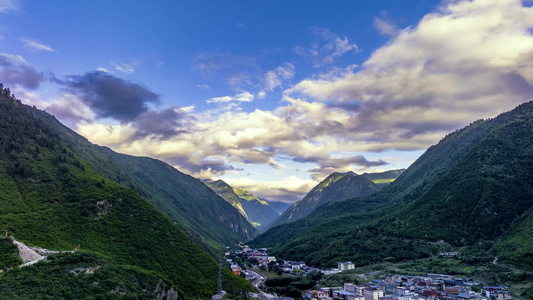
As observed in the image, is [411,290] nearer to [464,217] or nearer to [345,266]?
[345,266]

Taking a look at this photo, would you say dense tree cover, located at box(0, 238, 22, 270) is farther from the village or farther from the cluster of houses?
the cluster of houses

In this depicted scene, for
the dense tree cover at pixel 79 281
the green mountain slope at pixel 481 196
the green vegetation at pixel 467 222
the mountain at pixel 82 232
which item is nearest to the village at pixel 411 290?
the green vegetation at pixel 467 222

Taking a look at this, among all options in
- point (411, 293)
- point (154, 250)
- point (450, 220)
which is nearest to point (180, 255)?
point (154, 250)

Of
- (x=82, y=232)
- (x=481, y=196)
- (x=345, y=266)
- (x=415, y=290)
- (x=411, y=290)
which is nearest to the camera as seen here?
(x=82, y=232)

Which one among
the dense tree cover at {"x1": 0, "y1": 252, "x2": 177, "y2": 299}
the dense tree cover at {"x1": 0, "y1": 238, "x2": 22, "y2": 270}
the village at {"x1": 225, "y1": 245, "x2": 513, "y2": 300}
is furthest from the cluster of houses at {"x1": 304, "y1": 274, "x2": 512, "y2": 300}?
the dense tree cover at {"x1": 0, "y1": 238, "x2": 22, "y2": 270}

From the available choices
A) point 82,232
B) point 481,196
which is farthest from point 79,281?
point 481,196

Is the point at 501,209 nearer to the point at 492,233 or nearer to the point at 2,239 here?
the point at 492,233
